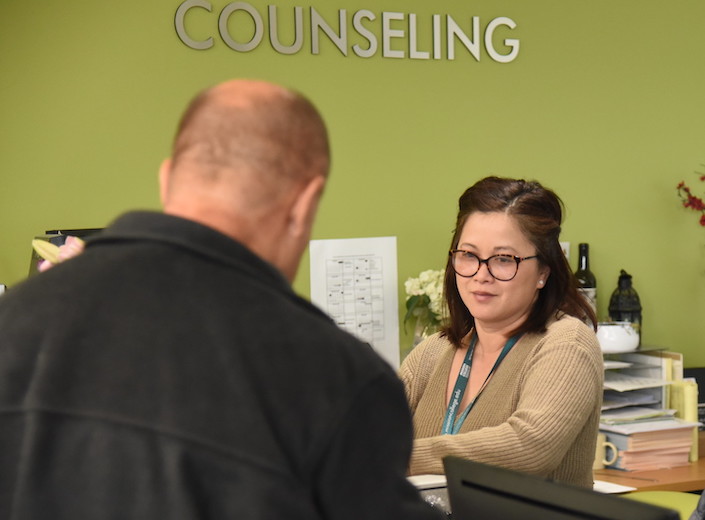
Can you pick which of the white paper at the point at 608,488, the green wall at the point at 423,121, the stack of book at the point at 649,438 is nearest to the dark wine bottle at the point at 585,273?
Result: the green wall at the point at 423,121

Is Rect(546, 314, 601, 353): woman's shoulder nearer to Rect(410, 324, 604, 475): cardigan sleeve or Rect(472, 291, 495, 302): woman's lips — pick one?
Rect(410, 324, 604, 475): cardigan sleeve

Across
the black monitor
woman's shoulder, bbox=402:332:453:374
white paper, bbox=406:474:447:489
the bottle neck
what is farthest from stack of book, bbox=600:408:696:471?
the black monitor

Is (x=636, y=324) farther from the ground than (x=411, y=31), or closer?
closer

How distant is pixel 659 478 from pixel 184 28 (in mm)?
2132

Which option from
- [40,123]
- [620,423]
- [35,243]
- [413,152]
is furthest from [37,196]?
[620,423]

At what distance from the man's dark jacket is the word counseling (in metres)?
2.24

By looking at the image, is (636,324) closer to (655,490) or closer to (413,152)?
(655,490)

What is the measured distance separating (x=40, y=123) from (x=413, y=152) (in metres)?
1.24

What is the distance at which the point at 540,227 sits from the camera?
213cm

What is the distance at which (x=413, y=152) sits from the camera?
3324mm

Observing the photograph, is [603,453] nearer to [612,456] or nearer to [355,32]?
[612,456]

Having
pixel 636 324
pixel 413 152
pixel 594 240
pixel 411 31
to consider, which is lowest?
pixel 636 324

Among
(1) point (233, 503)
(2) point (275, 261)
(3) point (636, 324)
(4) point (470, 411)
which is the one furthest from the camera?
(3) point (636, 324)

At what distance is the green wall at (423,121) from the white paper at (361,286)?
0.14 ft
